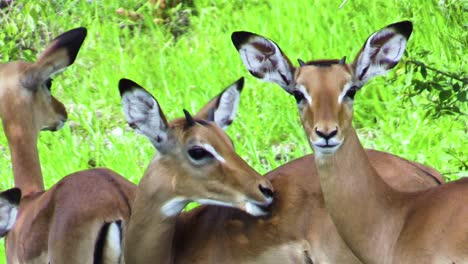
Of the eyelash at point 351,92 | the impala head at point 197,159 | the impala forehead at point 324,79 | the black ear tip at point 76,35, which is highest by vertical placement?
the black ear tip at point 76,35

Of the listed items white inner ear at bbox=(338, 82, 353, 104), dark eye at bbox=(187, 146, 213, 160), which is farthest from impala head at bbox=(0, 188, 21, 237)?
white inner ear at bbox=(338, 82, 353, 104)

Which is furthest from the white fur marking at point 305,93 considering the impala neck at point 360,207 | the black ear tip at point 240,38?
the black ear tip at point 240,38

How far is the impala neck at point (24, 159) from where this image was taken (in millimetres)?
8352

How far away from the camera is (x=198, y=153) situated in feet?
24.5

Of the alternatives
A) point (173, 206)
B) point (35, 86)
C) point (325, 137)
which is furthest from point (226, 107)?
point (325, 137)

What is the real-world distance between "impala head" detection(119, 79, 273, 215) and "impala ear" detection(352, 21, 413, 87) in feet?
2.27

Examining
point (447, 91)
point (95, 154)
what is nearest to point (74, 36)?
point (95, 154)

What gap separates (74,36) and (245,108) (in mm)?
1525

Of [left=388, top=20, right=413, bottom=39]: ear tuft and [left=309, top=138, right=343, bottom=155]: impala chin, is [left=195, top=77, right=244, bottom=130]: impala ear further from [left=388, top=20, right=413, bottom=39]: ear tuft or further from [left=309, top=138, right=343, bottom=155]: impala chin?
[left=309, top=138, right=343, bottom=155]: impala chin

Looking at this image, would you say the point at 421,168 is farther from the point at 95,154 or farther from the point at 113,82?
the point at 113,82

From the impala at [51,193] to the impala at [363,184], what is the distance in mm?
1011

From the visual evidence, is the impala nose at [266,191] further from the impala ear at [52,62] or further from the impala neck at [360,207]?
the impala ear at [52,62]

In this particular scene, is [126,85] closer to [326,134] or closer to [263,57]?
[263,57]

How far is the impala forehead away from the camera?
22.8 feet
